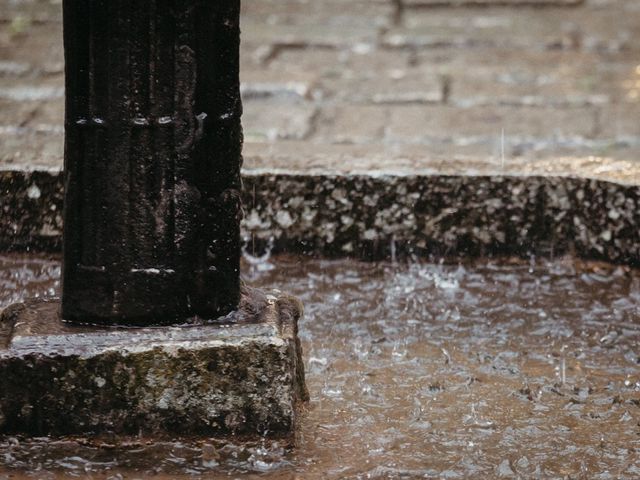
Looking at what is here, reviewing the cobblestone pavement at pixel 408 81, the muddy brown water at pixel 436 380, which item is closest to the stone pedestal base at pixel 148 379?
the muddy brown water at pixel 436 380

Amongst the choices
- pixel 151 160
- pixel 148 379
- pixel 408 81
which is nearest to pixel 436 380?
→ pixel 148 379

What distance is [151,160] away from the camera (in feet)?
6.49

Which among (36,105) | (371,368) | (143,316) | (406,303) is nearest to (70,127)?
(143,316)

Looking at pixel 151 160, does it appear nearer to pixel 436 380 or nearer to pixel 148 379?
pixel 148 379

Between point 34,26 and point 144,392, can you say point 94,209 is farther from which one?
point 34,26

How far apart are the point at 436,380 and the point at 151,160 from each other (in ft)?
2.69

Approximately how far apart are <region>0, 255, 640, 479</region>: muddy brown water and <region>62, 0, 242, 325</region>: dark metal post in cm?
27

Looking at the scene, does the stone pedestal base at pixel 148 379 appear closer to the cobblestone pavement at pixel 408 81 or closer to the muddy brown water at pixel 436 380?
the muddy brown water at pixel 436 380

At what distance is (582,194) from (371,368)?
928mm

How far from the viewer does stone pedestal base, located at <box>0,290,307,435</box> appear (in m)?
2.00

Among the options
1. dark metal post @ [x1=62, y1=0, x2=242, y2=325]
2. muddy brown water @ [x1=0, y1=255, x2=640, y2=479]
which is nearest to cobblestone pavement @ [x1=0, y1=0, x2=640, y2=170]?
muddy brown water @ [x1=0, y1=255, x2=640, y2=479]

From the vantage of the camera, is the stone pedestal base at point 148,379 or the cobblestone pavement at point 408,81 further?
the cobblestone pavement at point 408,81

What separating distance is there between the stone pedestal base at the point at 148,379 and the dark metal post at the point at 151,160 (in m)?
0.07

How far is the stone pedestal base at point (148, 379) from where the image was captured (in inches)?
78.7
